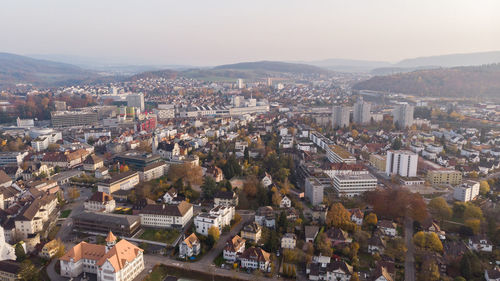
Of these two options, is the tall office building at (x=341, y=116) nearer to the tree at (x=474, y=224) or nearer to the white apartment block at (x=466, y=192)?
the white apartment block at (x=466, y=192)

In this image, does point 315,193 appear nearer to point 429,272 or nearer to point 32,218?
point 429,272

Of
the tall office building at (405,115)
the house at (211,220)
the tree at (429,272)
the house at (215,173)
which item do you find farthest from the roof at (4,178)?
the tall office building at (405,115)

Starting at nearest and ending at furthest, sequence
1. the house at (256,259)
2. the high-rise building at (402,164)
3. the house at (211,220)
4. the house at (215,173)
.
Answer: the house at (256,259) < the house at (211,220) < the house at (215,173) < the high-rise building at (402,164)

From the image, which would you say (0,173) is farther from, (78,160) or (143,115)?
(143,115)

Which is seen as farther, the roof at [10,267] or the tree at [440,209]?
the tree at [440,209]

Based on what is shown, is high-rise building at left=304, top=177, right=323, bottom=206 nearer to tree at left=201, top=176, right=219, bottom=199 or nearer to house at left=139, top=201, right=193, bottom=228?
tree at left=201, top=176, right=219, bottom=199

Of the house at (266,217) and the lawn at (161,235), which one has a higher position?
the house at (266,217)

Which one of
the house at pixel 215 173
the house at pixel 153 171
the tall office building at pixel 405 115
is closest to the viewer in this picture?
the house at pixel 215 173

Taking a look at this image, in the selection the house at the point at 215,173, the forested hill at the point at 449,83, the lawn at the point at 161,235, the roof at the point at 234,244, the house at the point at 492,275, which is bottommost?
the house at the point at 492,275
